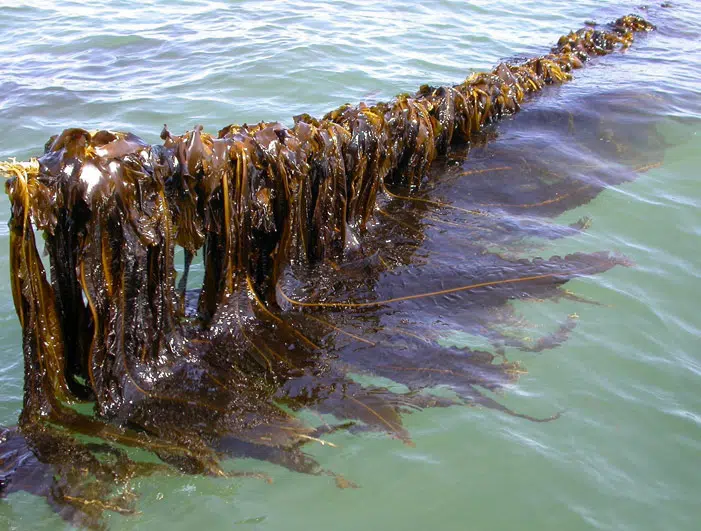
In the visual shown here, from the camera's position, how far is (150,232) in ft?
8.32

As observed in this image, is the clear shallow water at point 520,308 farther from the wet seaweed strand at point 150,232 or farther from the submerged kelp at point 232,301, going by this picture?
the wet seaweed strand at point 150,232

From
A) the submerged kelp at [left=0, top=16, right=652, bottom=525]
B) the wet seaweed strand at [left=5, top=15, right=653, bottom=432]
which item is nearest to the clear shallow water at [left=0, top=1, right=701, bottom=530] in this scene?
the submerged kelp at [left=0, top=16, right=652, bottom=525]

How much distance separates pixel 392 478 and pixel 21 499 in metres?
1.45

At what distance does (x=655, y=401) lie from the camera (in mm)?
2820

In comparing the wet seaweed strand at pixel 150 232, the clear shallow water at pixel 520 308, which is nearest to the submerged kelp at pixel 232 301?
the wet seaweed strand at pixel 150 232

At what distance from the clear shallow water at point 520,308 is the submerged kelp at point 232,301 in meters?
0.15

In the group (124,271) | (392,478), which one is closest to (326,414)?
(392,478)

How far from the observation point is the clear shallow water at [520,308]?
2.34 metres

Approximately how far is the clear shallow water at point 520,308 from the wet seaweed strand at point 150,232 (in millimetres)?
512

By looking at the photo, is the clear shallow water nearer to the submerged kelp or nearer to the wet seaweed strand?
the submerged kelp

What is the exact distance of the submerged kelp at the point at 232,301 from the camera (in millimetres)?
2410

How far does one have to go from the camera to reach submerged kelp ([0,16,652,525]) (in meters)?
2.41

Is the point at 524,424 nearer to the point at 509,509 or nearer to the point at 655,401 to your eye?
the point at 509,509

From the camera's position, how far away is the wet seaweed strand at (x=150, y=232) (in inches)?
93.8
